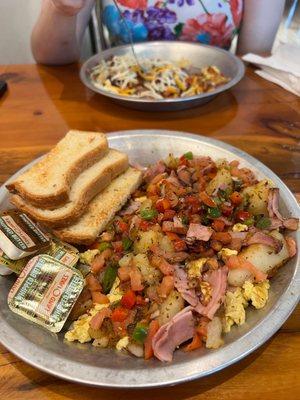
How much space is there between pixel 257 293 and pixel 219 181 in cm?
43

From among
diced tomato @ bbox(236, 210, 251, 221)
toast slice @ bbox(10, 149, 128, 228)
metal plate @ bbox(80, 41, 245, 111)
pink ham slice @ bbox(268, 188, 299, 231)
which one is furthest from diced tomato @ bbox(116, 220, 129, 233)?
metal plate @ bbox(80, 41, 245, 111)

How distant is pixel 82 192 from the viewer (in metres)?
1.50

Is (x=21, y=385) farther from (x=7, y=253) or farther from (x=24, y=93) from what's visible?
(x=24, y=93)

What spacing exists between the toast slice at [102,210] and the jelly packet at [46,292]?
0.79 ft

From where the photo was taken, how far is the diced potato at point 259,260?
112 centimetres

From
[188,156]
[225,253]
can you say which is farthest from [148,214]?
[188,156]

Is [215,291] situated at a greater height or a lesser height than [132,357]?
greater

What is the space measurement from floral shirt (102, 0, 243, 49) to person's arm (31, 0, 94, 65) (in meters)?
0.24

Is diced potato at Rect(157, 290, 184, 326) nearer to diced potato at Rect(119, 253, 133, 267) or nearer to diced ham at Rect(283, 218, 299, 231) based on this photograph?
diced potato at Rect(119, 253, 133, 267)

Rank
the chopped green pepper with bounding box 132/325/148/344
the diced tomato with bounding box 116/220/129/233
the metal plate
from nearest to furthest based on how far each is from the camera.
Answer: the chopped green pepper with bounding box 132/325/148/344
the diced tomato with bounding box 116/220/129/233
the metal plate

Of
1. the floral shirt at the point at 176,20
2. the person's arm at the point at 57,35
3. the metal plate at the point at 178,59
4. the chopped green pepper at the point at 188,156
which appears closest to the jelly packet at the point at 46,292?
the chopped green pepper at the point at 188,156

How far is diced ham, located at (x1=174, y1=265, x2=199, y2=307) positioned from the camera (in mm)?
1085

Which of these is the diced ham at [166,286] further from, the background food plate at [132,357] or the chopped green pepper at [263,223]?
the chopped green pepper at [263,223]

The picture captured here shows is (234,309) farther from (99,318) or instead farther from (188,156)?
(188,156)
